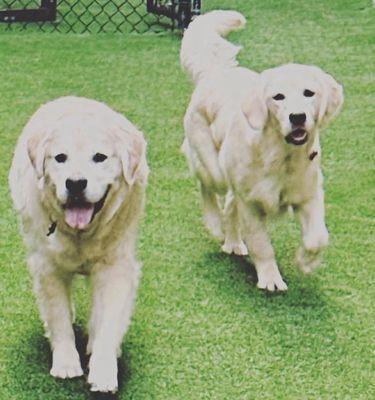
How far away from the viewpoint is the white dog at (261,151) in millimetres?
4055

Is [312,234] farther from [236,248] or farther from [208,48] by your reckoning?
[208,48]

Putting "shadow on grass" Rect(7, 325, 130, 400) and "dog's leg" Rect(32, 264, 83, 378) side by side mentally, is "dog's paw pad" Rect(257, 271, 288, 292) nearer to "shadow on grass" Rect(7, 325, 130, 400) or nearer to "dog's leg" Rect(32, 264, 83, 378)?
"shadow on grass" Rect(7, 325, 130, 400)

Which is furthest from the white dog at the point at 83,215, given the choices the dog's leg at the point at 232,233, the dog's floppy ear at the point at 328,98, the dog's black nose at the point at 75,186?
the dog's leg at the point at 232,233

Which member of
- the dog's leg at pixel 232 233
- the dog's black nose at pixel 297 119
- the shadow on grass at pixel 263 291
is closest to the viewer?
the dog's black nose at pixel 297 119

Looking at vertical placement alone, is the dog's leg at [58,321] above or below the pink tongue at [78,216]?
below

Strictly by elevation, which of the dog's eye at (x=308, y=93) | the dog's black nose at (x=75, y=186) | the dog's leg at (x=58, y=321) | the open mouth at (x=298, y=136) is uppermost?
the dog's black nose at (x=75, y=186)

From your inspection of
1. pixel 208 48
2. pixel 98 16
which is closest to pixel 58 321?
pixel 208 48

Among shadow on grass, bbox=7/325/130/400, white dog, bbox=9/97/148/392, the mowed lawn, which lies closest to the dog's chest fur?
the mowed lawn

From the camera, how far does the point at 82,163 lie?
128 inches

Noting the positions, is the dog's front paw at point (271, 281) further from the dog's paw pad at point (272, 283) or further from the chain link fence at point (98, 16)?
the chain link fence at point (98, 16)

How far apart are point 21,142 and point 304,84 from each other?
106 cm

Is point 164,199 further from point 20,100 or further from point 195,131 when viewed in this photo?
point 20,100

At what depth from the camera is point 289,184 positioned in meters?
4.23

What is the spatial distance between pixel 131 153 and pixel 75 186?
223 millimetres
